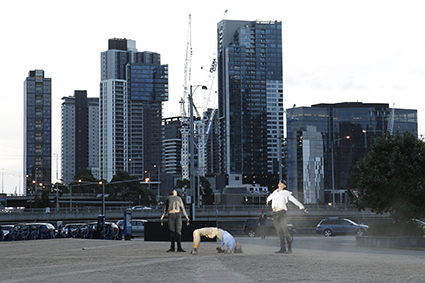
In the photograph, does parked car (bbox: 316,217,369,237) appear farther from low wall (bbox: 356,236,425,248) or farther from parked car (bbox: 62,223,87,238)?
low wall (bbox: 356,236,425,248)

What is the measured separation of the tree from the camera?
2475cm

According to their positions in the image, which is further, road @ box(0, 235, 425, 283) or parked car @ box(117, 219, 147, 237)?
parked car @ box(117, 219, 147, 237)

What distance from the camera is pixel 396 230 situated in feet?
80.9

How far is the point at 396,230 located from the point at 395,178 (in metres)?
2.34

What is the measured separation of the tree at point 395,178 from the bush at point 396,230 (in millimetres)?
319

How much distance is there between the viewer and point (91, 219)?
88062 millimetres

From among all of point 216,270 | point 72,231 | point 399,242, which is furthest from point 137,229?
point 216,270

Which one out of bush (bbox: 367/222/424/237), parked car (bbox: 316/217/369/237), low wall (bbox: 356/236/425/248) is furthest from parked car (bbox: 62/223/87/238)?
low wall (bbox: 356/236/425/248)

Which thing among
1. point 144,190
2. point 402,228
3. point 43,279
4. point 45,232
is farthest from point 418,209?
point 144,190

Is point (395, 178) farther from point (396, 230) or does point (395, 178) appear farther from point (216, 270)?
point (216, 270)

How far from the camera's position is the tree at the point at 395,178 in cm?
2475

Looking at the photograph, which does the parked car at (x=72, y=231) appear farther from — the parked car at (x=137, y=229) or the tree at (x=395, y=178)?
the tree at (x=395, y=178)

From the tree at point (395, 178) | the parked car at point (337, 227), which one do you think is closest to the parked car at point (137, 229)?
the parked car at point (337, 227)

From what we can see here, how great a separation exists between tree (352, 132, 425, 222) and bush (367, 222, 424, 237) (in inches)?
12.6
